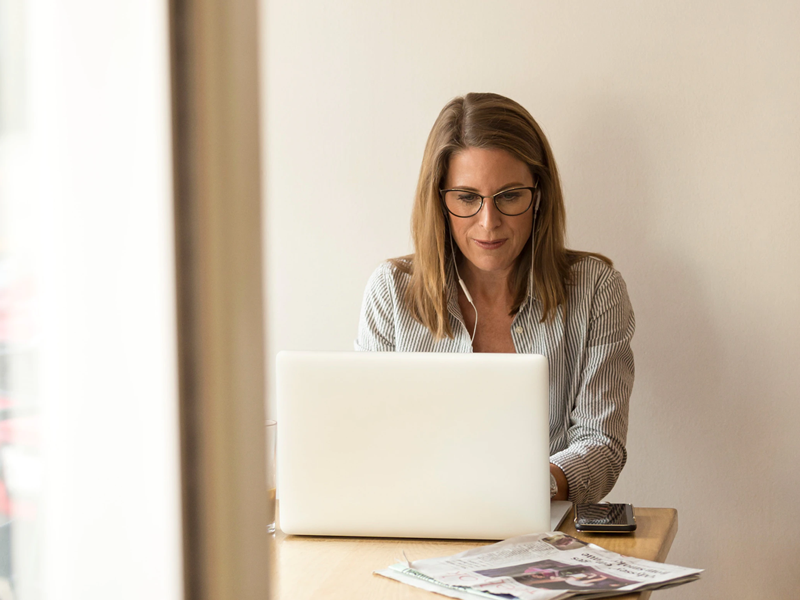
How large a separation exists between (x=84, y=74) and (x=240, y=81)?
0.05 meters

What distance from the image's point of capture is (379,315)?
182 centimetres

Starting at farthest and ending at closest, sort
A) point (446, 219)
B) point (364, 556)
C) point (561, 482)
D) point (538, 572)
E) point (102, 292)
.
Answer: point (446, 219) → point (561, 482) → point (364, 556) → point (538, 572) → point (102, 292)

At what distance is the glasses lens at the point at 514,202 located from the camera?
1.69 metres

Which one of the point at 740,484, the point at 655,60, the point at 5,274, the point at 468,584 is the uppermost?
the point at 655,60

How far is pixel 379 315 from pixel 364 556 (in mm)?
833

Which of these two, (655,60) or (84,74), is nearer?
(84,74)

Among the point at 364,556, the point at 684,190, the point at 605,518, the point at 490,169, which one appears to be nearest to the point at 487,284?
the point at 490,169

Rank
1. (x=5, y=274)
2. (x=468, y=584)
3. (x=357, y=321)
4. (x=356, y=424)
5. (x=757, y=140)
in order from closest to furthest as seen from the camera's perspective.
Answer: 1. (x=5, y=274)
2. (x=468, y=584)
3. (x=356, y=424)
4. (x=757, y=140)
5. (x=357, y=321)

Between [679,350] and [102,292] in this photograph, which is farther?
[679,350]

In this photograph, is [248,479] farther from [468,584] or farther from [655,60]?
[655,60]

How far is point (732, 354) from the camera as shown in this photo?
184 cm

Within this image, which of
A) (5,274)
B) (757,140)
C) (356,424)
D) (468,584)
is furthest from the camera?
(757,140)

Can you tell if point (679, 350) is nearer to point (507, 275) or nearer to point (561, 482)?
point (507, 275)

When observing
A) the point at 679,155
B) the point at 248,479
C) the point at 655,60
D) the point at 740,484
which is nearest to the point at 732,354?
the point at 740,484
